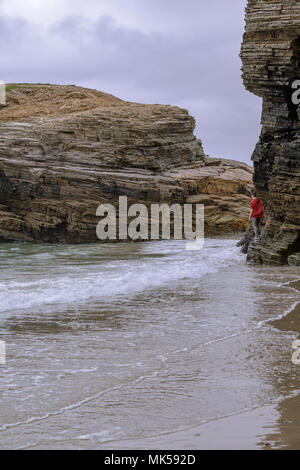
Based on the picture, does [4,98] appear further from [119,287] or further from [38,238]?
[119,287]

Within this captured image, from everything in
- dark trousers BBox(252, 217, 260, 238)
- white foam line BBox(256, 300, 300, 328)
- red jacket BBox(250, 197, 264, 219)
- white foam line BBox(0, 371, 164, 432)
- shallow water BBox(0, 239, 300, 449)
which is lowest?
white foam line BBox(0, 371, 164, 432)

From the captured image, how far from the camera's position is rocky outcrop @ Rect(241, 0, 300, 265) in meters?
15.9

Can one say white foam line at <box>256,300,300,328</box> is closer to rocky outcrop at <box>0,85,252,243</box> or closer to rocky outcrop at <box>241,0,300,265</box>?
rocky outcrop at <box>241,0,300,265</box>

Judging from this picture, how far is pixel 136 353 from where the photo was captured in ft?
24.9

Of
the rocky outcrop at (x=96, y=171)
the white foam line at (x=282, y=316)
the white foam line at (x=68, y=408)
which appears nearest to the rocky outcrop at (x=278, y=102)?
the white foam line at (x=282, y=316)

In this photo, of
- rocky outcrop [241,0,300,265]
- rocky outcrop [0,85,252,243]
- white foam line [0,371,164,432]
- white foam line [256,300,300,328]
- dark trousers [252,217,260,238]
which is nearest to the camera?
white foam line [0,371,164,432]

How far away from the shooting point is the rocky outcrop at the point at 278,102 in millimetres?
15914

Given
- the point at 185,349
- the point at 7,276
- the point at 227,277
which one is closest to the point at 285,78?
the point at 227,277

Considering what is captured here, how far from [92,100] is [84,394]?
23710 mm

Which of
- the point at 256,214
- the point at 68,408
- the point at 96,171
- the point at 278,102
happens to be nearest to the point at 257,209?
the point at 256,214

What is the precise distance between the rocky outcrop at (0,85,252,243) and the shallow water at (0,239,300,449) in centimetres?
987

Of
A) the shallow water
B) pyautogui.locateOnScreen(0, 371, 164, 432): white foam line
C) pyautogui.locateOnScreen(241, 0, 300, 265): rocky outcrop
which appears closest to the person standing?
pyautogui.locateOnScreen(241, 0, 300, 265): rocky outcrop

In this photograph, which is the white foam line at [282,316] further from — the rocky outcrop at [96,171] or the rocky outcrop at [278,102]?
the rocky outcrop at [96,171]

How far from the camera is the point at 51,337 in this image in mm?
8336
